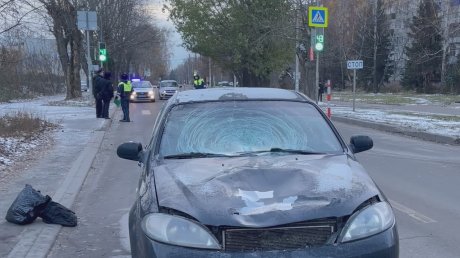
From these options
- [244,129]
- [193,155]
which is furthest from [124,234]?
[244,129]

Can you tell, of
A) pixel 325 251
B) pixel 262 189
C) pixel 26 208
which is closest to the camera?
pixel 325 251

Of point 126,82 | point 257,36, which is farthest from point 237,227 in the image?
point 257,36

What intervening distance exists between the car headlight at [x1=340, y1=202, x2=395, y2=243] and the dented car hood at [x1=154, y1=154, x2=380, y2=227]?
0.07 metres

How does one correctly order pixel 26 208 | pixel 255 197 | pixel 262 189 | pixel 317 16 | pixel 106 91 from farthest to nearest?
pixel 317 16, pixel 106 91, pixel 26 208, pixel 262 189, pixel 255 197

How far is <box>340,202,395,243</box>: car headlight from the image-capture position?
3.45 meters

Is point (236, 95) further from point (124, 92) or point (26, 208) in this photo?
point (124, 92)

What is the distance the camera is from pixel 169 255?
3.37 meters

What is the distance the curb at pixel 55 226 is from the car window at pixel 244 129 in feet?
5.90

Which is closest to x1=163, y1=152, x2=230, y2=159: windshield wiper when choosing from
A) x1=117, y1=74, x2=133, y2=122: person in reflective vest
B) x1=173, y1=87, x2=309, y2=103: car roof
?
x1=173, y1=87, x2=309, y2=103: car roof

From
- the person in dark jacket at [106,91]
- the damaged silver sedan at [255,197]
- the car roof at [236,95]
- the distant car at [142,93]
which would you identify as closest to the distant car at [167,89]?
the distant car at [142,93]

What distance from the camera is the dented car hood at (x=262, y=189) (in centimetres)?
342

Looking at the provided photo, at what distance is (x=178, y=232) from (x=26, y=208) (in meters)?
3.46

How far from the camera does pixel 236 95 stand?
18.1ft

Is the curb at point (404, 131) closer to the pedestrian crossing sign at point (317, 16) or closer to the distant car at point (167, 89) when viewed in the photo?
the pedestrian crossing sign at point (317, 16)
